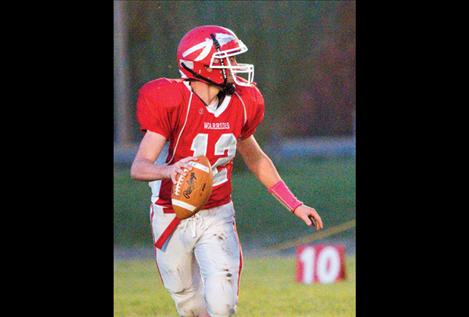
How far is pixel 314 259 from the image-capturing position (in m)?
6.16

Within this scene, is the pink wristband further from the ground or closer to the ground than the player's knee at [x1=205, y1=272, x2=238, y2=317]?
further from the ground

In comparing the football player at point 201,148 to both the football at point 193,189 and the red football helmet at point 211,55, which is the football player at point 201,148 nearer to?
the red football helmet at point 211,55

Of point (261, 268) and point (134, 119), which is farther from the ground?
point (134, 119)

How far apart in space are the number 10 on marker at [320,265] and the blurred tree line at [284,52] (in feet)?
5.53

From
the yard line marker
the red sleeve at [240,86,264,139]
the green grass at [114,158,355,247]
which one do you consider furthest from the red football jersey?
the yard line marker

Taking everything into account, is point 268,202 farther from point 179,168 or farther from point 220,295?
point 179,168

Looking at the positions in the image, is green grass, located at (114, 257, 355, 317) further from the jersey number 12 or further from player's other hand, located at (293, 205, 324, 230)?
the jersey number 12

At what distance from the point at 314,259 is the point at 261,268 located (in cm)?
65

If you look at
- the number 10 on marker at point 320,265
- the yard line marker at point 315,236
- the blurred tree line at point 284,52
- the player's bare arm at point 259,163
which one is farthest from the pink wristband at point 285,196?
the blurred tree line at point 284,52

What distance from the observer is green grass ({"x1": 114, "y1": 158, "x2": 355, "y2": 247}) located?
6938mm

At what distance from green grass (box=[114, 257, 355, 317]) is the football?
1402 mm
